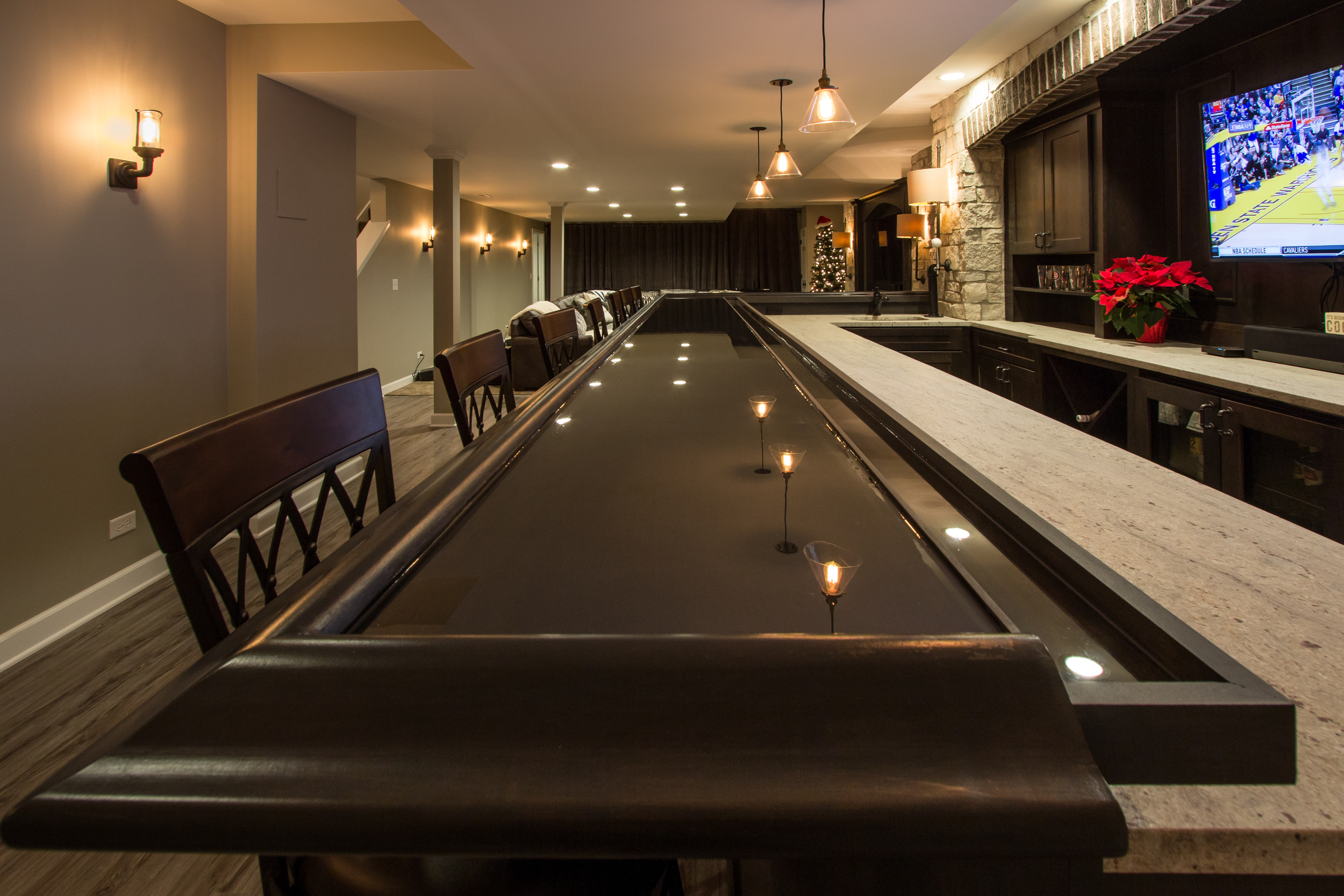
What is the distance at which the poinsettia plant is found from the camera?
3.63 metres

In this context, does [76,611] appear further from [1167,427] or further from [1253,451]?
[1167,427]

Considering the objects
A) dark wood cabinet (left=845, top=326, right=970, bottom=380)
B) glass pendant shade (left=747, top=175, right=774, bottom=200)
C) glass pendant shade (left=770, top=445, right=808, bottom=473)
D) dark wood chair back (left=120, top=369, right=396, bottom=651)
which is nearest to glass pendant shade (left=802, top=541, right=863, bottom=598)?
glass pendant shade (left=770, top=445, right=808, bottom=473)

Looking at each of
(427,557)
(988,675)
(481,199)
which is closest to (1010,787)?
(988,675)

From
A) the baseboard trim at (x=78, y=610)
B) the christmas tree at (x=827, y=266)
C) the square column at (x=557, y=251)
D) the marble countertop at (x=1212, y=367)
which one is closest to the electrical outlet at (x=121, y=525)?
the baseboard trim at (x=78, y=610)

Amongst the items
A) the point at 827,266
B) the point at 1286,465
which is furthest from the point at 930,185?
the point at 827,266

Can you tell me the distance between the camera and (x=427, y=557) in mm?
680

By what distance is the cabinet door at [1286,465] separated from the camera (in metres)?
2.28

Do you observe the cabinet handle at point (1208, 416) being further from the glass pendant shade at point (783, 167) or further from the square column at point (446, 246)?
the square column at point (446, 246)

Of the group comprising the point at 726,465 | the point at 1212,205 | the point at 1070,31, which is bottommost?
the point at 726,465

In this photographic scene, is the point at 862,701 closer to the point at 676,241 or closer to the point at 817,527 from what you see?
the point at 817,527

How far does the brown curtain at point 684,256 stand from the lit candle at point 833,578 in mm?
14613

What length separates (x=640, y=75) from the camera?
13.4 ft

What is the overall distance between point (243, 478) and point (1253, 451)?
10.1 feet

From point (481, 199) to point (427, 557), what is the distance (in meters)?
10.4
